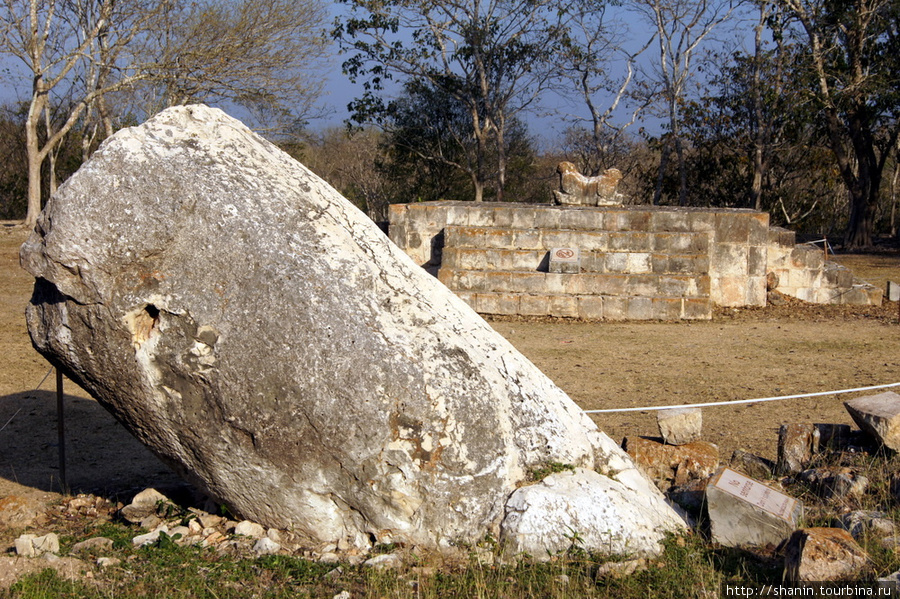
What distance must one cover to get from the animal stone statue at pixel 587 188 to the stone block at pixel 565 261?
1093 mm

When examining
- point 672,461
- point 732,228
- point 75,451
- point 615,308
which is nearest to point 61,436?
point 75,451

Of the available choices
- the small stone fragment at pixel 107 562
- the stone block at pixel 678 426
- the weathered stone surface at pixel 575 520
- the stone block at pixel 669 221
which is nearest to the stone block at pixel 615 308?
the stone block at pixel 669 221

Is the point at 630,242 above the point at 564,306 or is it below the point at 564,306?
above

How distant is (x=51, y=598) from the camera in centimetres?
267

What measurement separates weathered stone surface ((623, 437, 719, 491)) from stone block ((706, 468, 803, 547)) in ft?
2.76

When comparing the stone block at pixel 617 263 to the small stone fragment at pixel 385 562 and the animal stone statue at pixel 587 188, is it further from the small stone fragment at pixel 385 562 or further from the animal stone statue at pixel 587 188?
the small stone fragment at pixel 385 562

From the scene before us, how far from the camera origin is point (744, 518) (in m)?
3.19

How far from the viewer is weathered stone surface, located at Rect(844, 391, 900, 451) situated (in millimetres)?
4215

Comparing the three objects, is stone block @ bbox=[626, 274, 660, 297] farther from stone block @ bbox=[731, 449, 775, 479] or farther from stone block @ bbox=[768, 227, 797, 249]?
stone block @ bbox=[731, 449, 775, 479]

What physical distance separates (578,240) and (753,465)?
272 inches

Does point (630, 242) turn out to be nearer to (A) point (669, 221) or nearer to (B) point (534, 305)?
(A) point (669, 221)

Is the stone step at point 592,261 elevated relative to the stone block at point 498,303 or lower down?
elevated

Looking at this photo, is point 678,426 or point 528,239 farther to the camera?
point 528,239

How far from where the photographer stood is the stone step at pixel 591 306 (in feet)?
34.4
